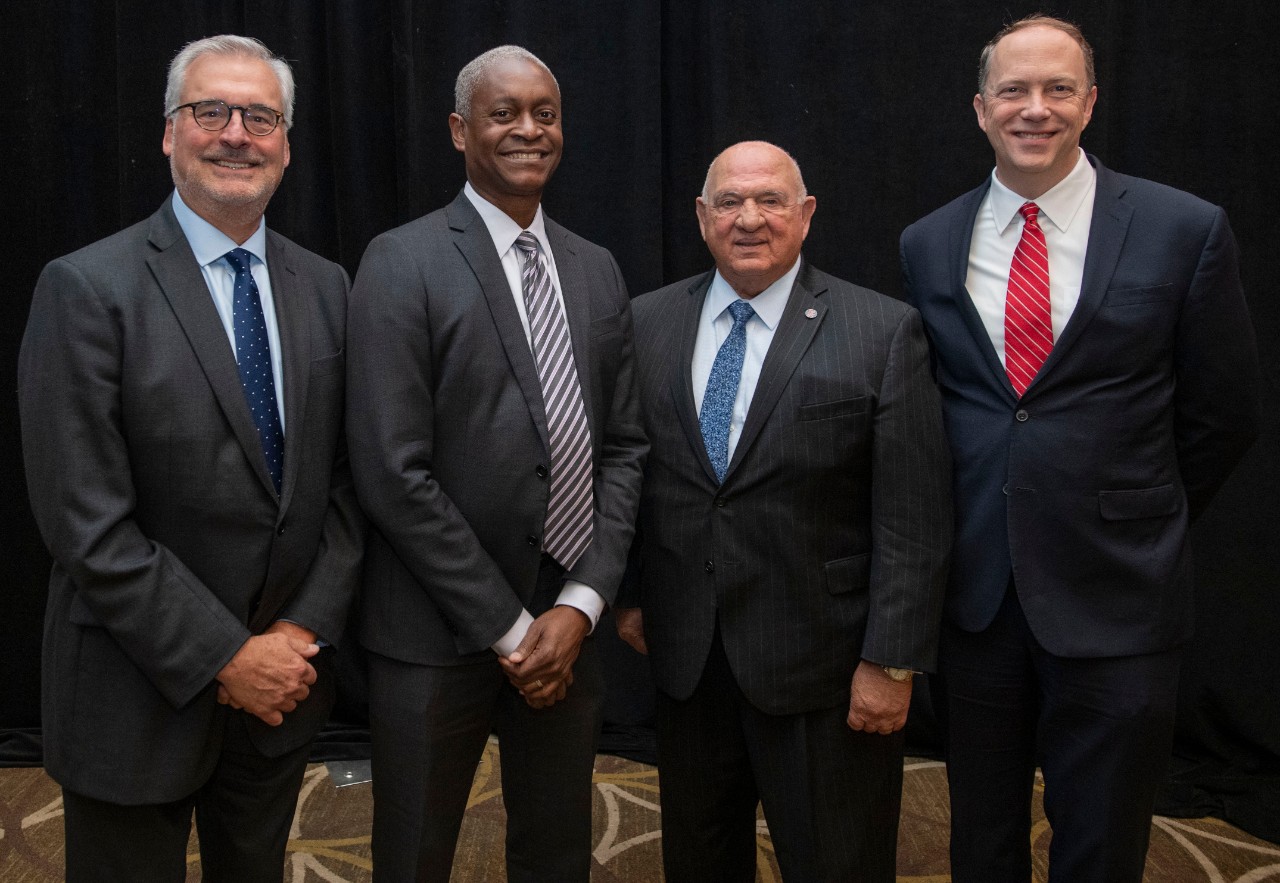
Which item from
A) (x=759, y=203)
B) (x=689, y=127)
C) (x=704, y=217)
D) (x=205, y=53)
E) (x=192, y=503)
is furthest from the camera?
(x=689, y=127)

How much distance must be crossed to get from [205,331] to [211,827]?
0.81m

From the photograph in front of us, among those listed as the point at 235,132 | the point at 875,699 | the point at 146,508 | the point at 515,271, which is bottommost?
the point at 875,699

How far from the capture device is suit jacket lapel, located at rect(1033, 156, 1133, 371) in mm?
1959

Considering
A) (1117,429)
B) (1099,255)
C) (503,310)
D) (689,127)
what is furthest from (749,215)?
(689,127)

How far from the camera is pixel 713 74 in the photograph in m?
3.35

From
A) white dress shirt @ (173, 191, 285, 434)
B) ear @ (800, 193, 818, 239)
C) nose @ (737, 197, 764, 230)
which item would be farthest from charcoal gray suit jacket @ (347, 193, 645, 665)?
ear @ (800, 193, 818, 239)

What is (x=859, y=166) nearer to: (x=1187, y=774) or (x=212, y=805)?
(x=1187, y=774)

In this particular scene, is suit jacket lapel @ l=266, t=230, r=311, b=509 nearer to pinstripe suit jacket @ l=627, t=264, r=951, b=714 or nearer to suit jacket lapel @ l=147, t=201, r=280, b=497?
suit jacket lapel @ l=147, t=201, r=280, b=497

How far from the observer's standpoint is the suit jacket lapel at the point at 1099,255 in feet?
6.43

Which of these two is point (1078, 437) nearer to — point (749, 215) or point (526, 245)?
point (749, 215)

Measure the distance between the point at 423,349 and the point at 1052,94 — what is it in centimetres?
120

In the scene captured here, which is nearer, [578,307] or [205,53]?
[205,53]

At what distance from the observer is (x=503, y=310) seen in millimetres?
1920

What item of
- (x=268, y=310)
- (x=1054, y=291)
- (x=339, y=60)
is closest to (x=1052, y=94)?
(x=1054, y=291)
